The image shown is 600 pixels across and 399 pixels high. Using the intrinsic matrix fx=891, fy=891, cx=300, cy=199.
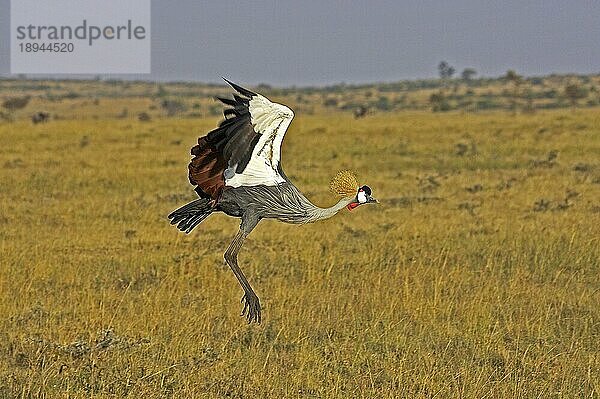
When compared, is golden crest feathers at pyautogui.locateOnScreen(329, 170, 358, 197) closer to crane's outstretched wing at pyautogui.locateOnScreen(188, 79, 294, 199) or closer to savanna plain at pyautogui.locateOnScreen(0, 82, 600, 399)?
crane's outstretched wing at pyautogui.locateOnScreen(188, 79, 294, 199)

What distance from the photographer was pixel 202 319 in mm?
6836

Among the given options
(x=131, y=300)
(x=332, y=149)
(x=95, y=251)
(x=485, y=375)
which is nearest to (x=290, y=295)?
(x=131, y=300)

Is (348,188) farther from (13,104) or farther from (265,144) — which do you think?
(13,104)

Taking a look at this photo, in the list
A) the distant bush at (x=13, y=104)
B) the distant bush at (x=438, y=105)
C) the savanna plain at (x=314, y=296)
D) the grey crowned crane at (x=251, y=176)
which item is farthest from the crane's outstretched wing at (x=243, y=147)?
the distant bush at (x=13, y=104)

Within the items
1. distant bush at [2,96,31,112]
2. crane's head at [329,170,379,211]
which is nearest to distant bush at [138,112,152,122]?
distant bush at [2,96,31,112]

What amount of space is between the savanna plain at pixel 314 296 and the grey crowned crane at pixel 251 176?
1.12 metres

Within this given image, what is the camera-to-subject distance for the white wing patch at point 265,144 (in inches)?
182

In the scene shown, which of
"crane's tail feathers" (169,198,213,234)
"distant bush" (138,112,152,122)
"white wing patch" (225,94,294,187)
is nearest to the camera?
"white wing patch" (225,94,294,187)

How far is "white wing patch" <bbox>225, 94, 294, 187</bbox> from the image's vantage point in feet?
15.1

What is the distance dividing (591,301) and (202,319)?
3260 millimetres

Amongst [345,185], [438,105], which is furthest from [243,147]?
[438,105]

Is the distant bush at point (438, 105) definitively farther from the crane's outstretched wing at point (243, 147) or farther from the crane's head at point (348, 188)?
the crane's head at point (348, 188)

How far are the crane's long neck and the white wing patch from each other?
0.27 metres

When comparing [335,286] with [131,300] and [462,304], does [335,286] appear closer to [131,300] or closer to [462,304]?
[462,304]
